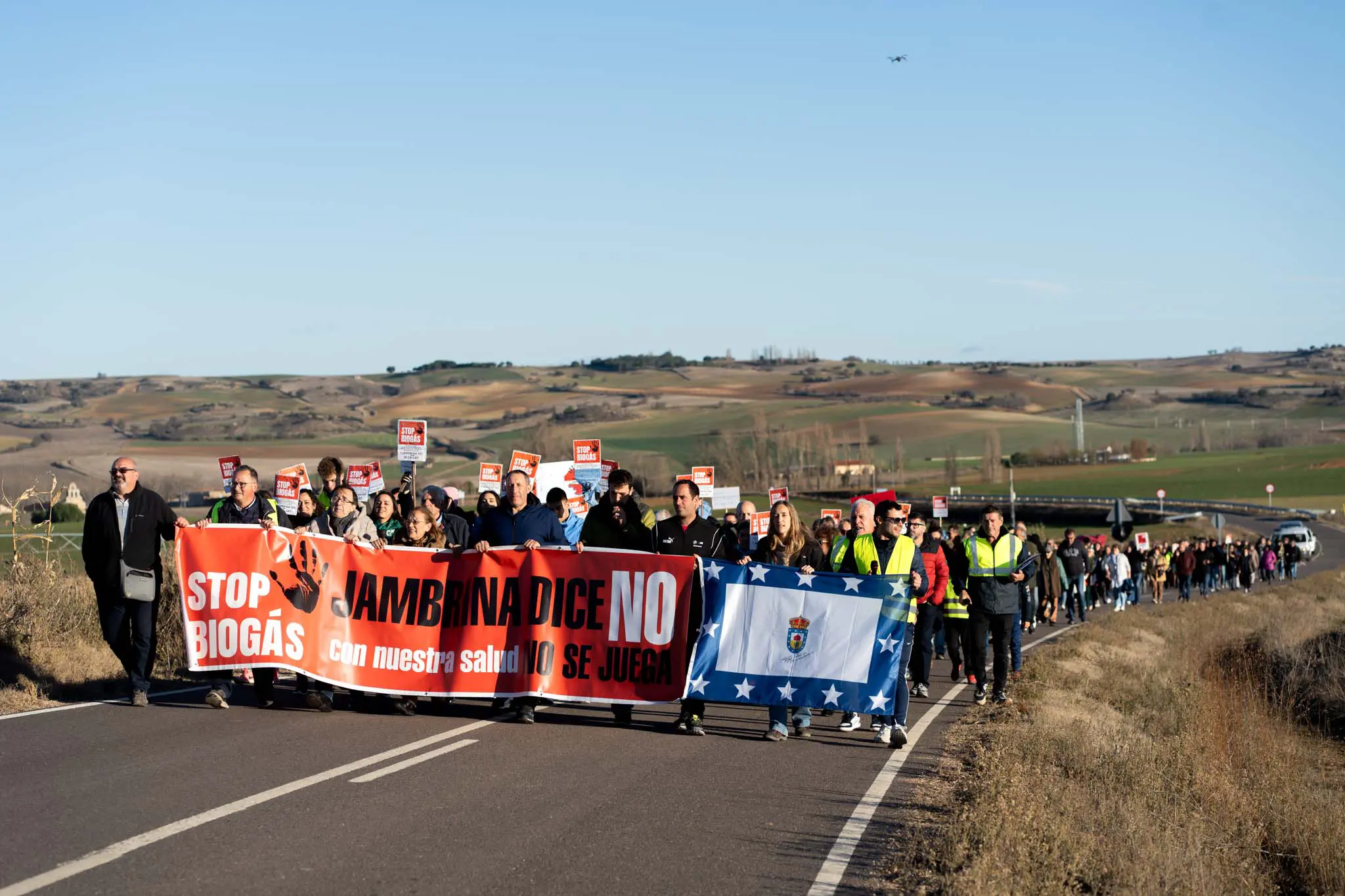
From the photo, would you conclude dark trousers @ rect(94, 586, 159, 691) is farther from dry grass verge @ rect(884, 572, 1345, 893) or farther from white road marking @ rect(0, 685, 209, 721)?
dry grass verge @ rect(884, 572, 1345, 893)

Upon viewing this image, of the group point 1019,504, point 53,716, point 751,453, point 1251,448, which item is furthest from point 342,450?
point 53,716

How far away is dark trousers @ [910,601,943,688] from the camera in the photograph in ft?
49.4

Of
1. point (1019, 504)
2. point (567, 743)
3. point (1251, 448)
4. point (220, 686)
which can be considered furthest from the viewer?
point (1251, 448)

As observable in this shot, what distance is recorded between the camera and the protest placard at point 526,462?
19.2m

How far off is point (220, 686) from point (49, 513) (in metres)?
5.55

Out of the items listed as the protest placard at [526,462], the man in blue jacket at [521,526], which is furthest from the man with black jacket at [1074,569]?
the man in blue jacket at [521,526]

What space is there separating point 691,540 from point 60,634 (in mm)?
7642

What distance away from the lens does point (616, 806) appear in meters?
8.68

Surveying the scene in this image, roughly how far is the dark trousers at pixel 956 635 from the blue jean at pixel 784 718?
347cm

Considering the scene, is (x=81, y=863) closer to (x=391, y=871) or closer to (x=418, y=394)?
(x=391, y=871)

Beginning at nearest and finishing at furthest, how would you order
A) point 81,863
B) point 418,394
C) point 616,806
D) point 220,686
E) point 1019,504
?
point 81,863 → point 616,806 → point 220,686 → point 1019,504 → point 418,394

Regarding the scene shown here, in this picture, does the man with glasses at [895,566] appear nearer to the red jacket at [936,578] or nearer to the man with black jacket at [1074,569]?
the red jacket at [936,578]

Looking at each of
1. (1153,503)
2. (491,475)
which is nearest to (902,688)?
(491,475)

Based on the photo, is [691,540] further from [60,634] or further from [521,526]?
[60,634]
